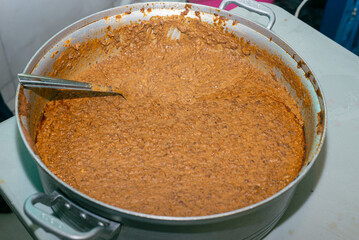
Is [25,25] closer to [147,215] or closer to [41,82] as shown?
[41,82]

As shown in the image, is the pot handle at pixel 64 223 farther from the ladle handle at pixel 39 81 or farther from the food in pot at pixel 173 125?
the ladle handle at pixel 39 81

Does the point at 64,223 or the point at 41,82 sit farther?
the point at 41,82

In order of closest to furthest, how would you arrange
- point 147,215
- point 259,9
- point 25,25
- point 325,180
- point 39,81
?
point 147,215
point 39,81
point 325,180
point 259,9
point 25,25

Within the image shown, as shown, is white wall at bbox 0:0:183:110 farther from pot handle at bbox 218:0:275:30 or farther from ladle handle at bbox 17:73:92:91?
pot handle at bbox 218:0:275:30

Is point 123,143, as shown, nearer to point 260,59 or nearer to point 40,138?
point 40,138

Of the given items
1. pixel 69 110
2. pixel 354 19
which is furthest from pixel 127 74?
pixel 354 19

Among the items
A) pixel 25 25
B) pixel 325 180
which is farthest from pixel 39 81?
pixel 325 180

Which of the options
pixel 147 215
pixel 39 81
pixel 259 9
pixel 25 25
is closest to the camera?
pixel 147 215

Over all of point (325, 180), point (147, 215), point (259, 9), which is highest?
point (259, 9)
